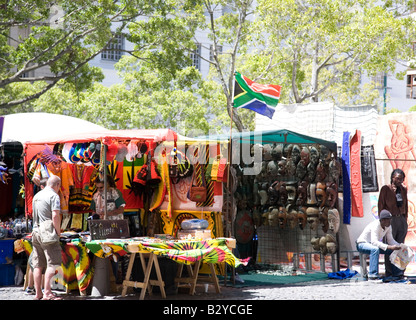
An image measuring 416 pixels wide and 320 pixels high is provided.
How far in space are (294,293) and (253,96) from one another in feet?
9.94

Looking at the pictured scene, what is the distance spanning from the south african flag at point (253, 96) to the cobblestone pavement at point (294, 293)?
2.66 m

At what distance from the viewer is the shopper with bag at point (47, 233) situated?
8.00 meters

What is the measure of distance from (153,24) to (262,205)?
24.8 ft

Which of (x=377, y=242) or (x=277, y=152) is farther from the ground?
(x=277, y=152)

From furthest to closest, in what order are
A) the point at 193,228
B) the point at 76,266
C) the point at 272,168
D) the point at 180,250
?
the point at 272,168 → the point at 193,228 → the point at 76,266 → the point at 180,250

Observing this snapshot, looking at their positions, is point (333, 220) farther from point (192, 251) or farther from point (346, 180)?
point (192, 251)

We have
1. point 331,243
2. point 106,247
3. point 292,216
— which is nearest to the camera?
point 106,247

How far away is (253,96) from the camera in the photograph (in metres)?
10.0

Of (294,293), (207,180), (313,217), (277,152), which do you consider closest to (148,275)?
(294,293)

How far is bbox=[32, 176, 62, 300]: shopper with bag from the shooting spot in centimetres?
800

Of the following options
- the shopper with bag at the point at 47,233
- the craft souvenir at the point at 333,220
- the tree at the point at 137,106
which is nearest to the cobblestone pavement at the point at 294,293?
the shopper with bag at the point at 47,233

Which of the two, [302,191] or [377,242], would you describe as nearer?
[377,242]

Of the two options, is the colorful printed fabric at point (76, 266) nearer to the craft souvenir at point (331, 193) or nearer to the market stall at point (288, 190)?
the market stall at point (288, 190)

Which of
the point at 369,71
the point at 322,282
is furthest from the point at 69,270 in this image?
the point at 369,71
